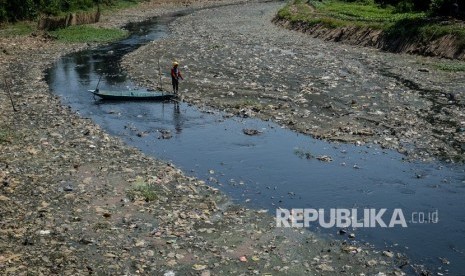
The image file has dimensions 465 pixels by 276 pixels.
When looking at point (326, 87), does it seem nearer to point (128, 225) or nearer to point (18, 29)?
point (128, 225)

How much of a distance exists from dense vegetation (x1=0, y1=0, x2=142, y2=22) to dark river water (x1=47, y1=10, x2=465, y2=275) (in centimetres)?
3105

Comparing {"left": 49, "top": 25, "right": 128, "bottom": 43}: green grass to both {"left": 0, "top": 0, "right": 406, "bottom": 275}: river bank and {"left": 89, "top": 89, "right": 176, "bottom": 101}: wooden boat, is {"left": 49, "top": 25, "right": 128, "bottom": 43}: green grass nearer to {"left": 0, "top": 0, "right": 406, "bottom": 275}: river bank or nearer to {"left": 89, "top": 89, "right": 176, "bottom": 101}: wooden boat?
{"left": 89, "top": 89, "right": 176, "bottom": 101}: wooden boat

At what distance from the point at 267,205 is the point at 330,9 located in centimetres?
5300

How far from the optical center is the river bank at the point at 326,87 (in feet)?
76.1

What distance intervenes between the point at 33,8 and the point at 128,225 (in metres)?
49.7

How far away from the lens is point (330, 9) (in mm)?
65000

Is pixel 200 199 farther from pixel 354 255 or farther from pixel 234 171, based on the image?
pixel 354 255

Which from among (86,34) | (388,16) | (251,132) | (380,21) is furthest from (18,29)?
(388,16)

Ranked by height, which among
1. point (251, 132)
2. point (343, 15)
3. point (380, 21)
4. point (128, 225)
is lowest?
point (128, 225)

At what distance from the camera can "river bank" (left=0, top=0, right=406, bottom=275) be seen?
12914 millimetres

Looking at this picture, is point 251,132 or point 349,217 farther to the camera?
point 251,132

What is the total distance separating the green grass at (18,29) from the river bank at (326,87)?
13.5m

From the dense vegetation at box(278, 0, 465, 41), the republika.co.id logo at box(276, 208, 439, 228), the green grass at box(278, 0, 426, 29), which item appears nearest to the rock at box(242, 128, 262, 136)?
the republika.co.id logo at box(276, 208, 439, 228)

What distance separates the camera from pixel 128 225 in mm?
14883
